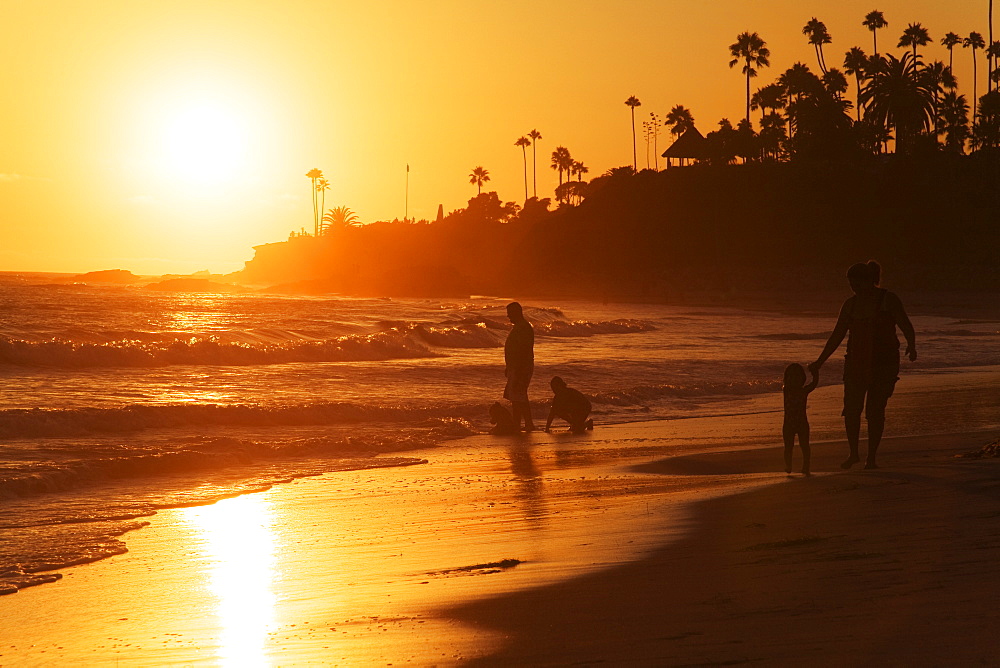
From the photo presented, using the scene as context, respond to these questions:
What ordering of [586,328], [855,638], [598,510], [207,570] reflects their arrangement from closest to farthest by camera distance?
[855,638] → [207,570] → [598,510] → [586,328]

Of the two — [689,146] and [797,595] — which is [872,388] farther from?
[689,146]

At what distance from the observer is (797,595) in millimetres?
4336

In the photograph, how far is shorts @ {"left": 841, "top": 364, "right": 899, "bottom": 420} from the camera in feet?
27.0

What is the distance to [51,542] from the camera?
22.9ft

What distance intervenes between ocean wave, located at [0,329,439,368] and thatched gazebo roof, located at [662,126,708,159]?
258 ft

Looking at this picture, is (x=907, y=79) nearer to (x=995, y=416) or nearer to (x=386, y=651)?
(x=995, y=416)

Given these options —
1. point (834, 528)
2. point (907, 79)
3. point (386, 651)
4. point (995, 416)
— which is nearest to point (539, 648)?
point (386, 651)

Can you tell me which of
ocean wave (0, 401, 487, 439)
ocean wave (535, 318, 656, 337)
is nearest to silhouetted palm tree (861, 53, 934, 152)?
ocean wave (535, 318, 656, 337)

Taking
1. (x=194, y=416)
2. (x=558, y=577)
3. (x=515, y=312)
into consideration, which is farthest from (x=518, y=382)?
(x=558, y=577)

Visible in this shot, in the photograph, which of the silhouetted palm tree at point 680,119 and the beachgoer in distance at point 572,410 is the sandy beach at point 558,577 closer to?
the beachgoer in distance at point 572,410

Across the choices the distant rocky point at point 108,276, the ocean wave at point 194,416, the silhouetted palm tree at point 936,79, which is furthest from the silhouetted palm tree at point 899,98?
the distant rocky point at point 108,276

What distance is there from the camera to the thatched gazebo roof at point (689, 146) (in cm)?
10312

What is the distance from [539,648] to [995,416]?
1054 centimetres

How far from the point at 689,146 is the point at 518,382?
311 ft
